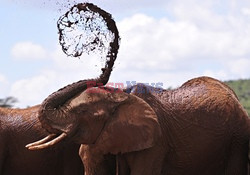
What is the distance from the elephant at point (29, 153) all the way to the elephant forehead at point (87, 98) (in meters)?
2.48

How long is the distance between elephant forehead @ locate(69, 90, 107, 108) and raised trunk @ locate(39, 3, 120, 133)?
63 mm

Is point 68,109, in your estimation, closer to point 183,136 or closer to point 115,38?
point 115,38

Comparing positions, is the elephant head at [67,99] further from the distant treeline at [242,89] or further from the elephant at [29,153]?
the distant treeline at [242,89]

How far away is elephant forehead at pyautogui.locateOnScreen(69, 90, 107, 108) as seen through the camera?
366 inches

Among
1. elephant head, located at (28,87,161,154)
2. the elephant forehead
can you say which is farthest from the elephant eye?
the elephant forehead

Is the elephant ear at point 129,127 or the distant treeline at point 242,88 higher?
the distant treeline at point 242,88

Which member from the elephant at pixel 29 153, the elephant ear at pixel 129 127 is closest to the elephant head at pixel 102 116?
the elephant ear at pixel 129 127

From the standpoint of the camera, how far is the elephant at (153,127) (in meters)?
9.27

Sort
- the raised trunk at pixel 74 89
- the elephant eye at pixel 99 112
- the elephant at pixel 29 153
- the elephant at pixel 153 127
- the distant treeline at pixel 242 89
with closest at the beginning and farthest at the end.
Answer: the raised trunk at pixel 74 89
the elephant at pixel 153 127
the elephant eye at pixel 99 112
the elephant at pixel 29 153
the distant treeline at pixel 242 89

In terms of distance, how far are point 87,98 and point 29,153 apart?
306 cm

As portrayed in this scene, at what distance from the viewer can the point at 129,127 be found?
31.4 ft

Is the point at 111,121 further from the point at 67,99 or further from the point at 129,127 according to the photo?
the point at 67,99

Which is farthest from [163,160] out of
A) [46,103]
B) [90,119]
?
[46,103]

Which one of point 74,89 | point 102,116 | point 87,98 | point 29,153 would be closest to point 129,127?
point 102,116
